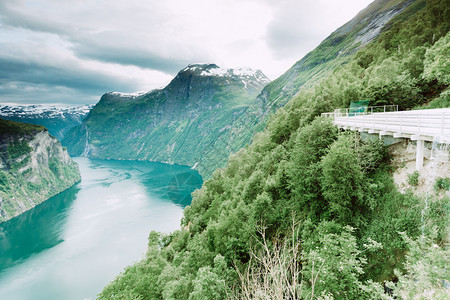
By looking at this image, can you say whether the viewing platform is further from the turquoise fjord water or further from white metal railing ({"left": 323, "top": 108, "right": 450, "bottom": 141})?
the turquoise fjord water

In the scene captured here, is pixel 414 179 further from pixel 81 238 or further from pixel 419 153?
pixel 81 238

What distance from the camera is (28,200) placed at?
127188mm

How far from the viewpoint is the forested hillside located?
344 inches

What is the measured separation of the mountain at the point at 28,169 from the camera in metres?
123

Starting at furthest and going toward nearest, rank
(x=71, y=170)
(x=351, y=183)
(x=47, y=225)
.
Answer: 1. (x=71, y=170)
2. (x=47, y=225)
3. (x=351, y=183)

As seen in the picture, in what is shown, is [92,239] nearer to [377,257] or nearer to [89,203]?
[89,203]

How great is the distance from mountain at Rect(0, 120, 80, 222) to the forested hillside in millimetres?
135052

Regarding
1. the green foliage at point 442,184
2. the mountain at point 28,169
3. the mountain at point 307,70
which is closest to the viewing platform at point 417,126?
the green foliage at point 442,184

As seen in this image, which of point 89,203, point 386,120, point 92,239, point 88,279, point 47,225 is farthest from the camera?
point 89,203

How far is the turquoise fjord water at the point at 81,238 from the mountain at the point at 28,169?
1121cm

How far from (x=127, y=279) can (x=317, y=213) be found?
24.1 meters

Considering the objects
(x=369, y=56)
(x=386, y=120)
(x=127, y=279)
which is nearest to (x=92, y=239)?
(x=127, y=279)

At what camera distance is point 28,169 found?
148m

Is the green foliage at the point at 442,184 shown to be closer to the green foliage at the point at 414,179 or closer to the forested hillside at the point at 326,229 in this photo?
the forested hillside at the point at 326,229
